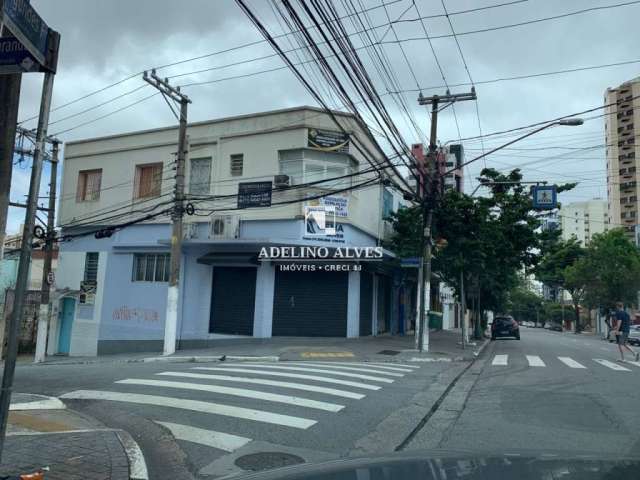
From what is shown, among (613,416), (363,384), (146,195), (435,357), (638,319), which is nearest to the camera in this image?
(613,416)

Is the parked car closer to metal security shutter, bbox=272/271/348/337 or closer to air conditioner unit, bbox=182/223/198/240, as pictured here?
metal security shutter, bbox=272/271/348/337

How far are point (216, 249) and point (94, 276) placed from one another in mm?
6841

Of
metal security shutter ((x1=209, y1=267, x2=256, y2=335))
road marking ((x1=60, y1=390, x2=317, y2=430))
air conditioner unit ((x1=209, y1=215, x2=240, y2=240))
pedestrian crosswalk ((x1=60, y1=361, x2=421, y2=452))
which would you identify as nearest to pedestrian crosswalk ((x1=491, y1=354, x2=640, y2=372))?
pedestrian crosswalk ((x1=60, y1=361, x2=421, y2=452))

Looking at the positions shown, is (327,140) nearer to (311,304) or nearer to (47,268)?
(311,304)

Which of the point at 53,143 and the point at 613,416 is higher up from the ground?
the point at 53,143

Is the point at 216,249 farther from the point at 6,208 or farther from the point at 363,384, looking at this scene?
the point at 6,208

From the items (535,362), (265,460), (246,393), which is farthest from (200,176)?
(265,460)

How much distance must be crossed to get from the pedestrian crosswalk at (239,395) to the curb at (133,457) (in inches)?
23.8

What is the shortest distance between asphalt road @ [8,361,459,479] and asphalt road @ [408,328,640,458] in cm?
106

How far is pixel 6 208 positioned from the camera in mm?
5094

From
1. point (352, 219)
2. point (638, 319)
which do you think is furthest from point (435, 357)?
point (638, 319)

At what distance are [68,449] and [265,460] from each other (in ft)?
6.86

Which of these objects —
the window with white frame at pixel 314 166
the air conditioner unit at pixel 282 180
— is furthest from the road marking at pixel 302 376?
the window with white frame at pixel 314 166

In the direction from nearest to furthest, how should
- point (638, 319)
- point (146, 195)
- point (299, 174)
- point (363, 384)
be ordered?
point (363, 384)
point (299, 174)
point (146, 195)
point (638, 319)
